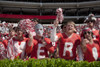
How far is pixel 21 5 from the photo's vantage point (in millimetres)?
31750

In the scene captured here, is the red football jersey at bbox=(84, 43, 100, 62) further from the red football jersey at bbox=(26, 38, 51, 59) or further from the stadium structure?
the stadium structure

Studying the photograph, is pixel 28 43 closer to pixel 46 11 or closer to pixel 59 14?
pixel 59 14

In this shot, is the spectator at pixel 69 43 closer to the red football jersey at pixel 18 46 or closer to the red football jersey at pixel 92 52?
the red football jersey at pixel 92 52

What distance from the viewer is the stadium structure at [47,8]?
1190 inches

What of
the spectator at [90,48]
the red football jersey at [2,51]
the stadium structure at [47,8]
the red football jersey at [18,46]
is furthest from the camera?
the stadium structure at [47,8]

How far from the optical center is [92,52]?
3559 millimetres

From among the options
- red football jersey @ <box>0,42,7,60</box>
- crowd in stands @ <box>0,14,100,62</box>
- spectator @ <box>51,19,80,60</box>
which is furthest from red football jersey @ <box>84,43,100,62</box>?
red football jersey @ <box>0,42,7,60</box>

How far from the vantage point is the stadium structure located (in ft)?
99.2

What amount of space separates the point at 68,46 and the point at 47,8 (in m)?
29.5

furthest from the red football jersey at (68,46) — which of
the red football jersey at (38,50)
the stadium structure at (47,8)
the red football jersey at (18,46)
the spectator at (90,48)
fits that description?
the stadium structure at (47,8)

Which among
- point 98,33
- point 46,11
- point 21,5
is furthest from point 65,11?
point 98,33

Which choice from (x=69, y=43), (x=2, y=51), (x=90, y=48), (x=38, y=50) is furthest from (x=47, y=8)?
(x=90, y=48)

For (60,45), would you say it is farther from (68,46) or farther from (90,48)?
(90,48)

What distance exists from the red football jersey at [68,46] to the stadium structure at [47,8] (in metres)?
26.2
